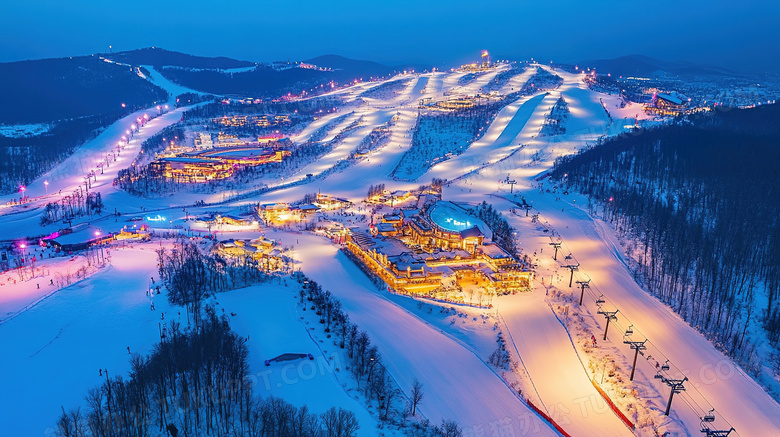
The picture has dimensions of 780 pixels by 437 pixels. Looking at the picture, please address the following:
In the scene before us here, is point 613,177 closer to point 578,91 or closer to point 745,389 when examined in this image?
point 745,389

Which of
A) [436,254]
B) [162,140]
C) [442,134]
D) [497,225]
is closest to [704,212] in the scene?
[497,225]

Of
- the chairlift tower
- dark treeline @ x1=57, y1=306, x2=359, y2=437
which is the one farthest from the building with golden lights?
dark treeline @ x1=57, y1=306, x2=359, y2=437

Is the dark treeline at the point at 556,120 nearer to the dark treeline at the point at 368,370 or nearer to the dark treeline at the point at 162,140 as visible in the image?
the dark treeline at the point at 368,370

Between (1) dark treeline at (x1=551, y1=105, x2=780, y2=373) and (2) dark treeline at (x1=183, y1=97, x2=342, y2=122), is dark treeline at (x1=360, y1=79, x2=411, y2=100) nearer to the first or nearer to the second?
(2) dark treeline at (x1=183, y1=97, x2=342, y2=122)

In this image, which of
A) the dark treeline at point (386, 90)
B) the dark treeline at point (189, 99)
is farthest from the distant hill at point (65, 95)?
the dark treeline at point (386, 90)

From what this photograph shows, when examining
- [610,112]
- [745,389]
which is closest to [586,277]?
[745,389]

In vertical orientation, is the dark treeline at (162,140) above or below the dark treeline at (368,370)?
above

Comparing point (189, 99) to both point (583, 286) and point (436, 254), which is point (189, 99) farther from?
point (583, 286)
